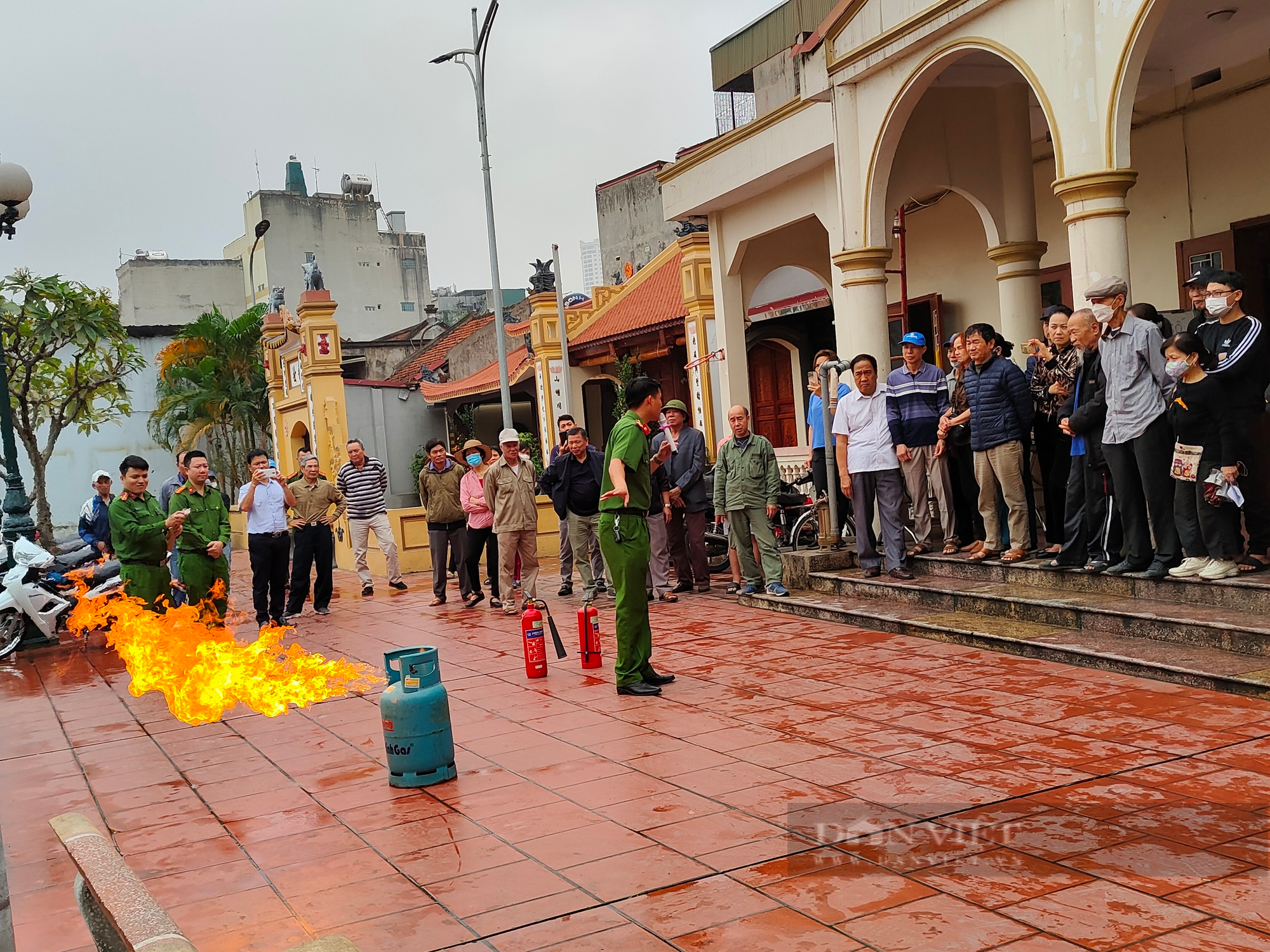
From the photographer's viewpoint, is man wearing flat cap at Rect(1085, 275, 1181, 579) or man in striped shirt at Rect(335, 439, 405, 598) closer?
man wearing flat cap at Rect(1085, 275, 1181, 579)

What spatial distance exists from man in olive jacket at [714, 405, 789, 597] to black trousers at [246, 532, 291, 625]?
4787 millimetres

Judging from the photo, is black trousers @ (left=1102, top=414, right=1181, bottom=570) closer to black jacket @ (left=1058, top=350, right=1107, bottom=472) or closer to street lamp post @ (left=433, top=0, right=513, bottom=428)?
black jacket @ (left=1058, top=350, right=1107, bottom=472)

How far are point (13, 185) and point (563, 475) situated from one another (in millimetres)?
6687

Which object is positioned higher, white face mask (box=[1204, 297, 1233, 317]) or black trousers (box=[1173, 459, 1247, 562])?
white face mask (box=[1204, 297, 1233, 317])

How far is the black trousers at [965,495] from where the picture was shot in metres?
10.1

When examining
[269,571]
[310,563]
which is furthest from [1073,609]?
[310,563]

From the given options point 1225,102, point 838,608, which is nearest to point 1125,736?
point 838,608

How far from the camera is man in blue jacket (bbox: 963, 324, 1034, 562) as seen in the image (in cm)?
916

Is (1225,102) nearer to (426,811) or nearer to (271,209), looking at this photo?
(426,811)

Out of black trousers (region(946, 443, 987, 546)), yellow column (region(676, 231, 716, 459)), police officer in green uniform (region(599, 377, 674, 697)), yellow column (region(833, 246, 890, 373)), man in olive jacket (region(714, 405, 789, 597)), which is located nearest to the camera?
police officer in green uniform (region(599, 377, 674, 697))

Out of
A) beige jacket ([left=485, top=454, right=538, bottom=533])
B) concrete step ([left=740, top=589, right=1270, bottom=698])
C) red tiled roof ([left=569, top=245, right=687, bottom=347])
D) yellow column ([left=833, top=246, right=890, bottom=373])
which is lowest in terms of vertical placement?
concrete step ([left=740, top=589, right=1270, bottom=698])

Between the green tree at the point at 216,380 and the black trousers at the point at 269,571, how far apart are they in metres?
21.1

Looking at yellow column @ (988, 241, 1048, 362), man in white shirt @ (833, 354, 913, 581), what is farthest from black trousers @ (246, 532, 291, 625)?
yellow column @ (988, 241, 1048, 362)

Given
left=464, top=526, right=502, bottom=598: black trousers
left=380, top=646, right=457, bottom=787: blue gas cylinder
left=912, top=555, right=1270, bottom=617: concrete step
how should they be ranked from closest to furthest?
left=380, top=646, right=457, bottom=787: blue gas cylinder, left=912, top=555, right=1270, bottom=617: concrete step, left=464, top=526, right=502, bottom=598: black trousers
